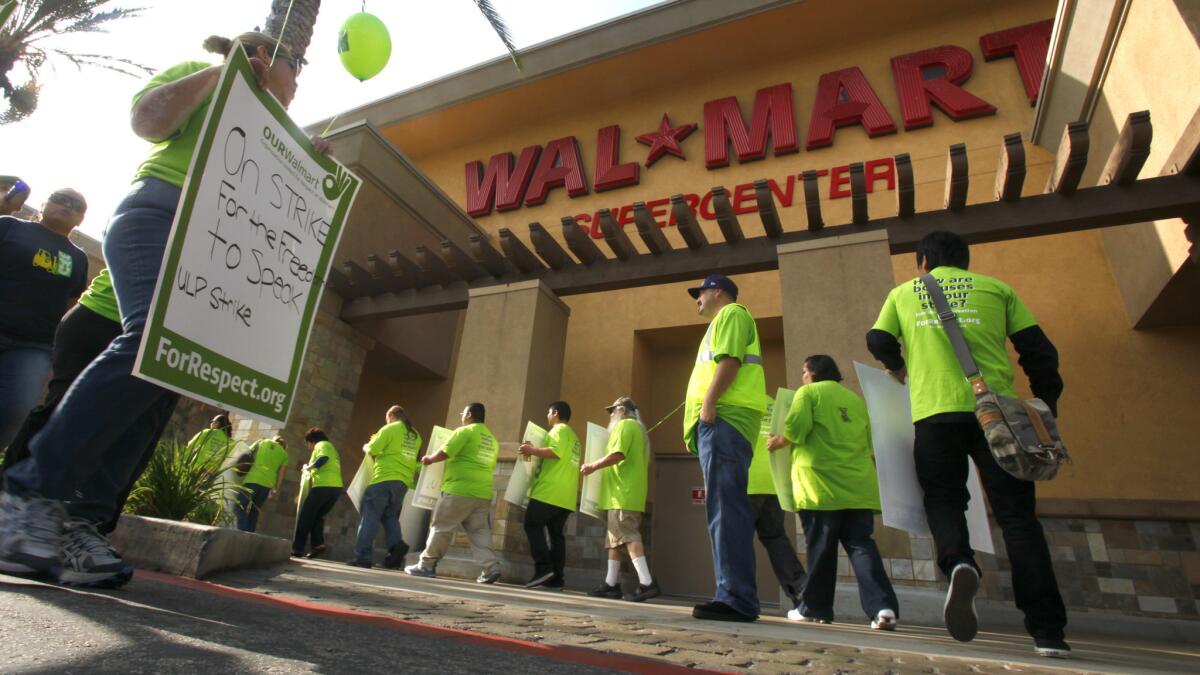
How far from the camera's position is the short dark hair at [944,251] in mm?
3096

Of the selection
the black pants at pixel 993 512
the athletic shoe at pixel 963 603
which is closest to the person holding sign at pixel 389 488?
the black pants at pixel 993 512

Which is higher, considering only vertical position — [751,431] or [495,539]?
[751,431]

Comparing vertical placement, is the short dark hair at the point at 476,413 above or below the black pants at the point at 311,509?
above

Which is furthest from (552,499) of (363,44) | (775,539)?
(363,44)

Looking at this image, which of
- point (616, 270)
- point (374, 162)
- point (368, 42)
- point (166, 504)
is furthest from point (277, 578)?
point (374, 162)

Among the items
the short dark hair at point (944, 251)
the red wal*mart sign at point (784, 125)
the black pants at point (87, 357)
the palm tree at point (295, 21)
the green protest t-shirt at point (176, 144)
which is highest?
the red wal*mart sign at point (784, 125)

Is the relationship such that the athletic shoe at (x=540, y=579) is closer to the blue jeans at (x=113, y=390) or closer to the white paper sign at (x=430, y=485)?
the white paper sign at (x=430, y=485)

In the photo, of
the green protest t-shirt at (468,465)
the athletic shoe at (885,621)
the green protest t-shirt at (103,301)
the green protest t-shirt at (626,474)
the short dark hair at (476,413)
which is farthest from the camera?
the short dark hair at (476,413)

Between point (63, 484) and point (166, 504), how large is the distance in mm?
2189

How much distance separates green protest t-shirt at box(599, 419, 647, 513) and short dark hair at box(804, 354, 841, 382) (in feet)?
6.23

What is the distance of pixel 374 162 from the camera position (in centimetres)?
995

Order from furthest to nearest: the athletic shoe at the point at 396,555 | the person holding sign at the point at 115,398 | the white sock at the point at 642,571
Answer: the athletic shoe at the point at 396,555 < the white sock at the point at 642,571 < the person holding sign at the point at 115,398

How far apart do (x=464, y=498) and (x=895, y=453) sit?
170 inches

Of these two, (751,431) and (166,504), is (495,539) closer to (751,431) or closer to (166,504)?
(166,504)
